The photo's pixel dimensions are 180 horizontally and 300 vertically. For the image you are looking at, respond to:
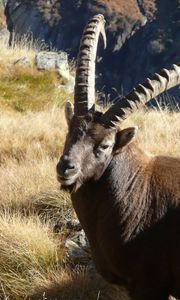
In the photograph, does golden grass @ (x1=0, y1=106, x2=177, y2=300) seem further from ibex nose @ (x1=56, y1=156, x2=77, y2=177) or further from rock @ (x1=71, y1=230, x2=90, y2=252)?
ibex nose @ (x1=56, y1=156, x2=77, y2=177)

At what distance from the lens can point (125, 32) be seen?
106750mm

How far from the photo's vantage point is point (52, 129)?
1246 cm

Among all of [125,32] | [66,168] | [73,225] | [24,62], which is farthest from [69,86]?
[125,32]

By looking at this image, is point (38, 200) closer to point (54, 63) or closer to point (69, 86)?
point (69, 86)

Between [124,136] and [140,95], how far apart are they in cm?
44

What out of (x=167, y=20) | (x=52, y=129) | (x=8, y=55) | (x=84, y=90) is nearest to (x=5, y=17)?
(x=8, y=55)

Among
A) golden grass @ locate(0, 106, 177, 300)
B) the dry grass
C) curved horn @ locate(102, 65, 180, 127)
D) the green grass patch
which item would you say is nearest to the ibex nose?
curved horn @ locate(102, 65, 180, 127)

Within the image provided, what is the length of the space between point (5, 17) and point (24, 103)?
37.0 m

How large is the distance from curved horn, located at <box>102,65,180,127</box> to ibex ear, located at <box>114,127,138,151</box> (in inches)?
5.1

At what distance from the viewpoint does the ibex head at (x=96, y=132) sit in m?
5.69

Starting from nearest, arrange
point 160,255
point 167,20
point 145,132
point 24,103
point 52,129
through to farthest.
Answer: point 160,255 < point 145,132 < point 52,129 < point 24,103 < point 167,20

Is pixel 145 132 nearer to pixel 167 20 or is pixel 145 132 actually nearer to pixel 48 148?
pixel 48 148

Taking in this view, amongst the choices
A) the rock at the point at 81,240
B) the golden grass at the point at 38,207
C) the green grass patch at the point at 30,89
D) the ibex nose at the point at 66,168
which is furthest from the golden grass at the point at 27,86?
the ibex nose at the point at 66,168

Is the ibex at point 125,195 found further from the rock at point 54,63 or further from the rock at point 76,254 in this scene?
the rock at point 54,63
